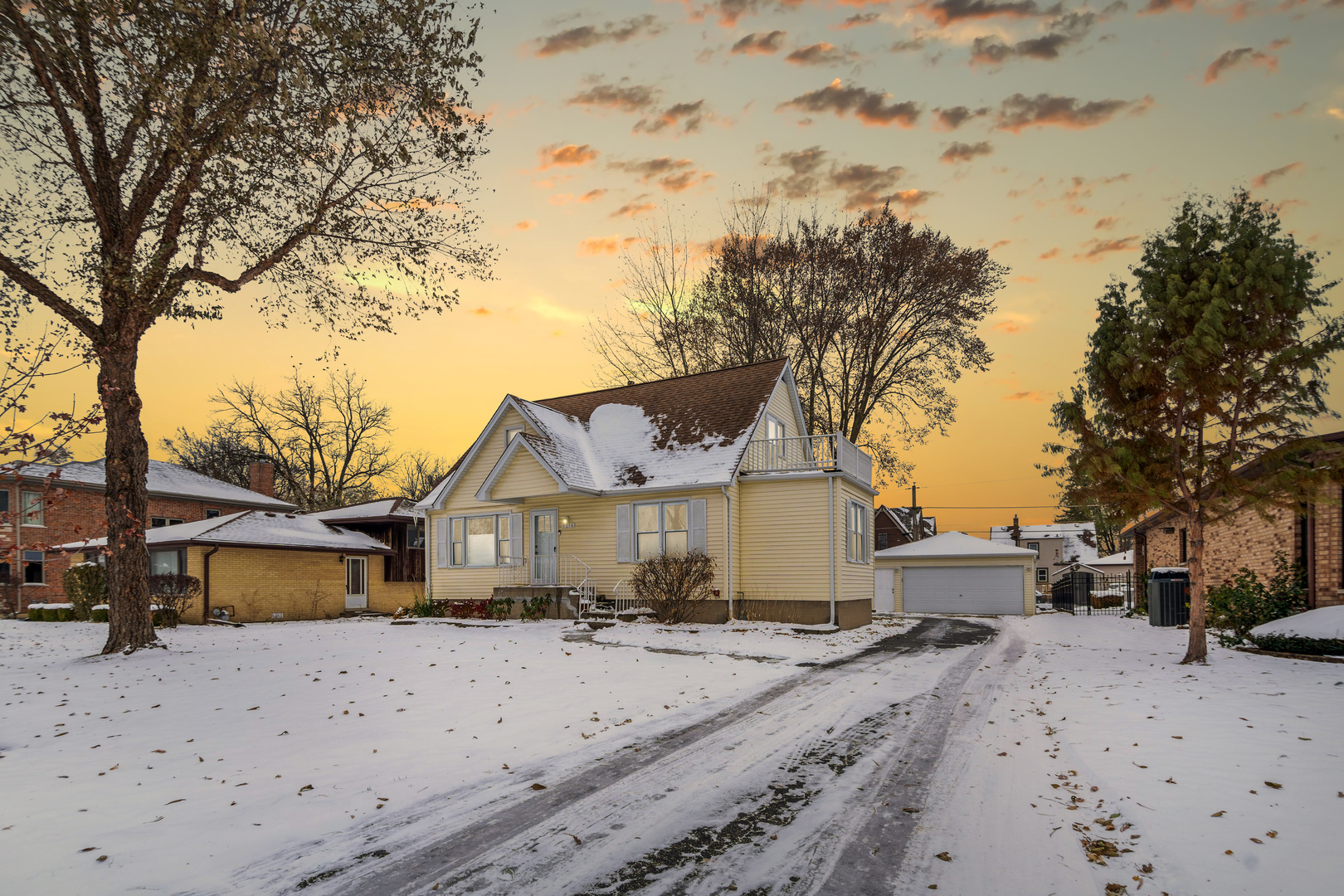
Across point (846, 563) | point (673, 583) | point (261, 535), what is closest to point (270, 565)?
point (261, 535)

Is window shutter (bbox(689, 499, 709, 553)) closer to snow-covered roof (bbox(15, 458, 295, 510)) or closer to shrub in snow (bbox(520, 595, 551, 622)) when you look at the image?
shrub in snow (bbox(520, 595, 551, 622))

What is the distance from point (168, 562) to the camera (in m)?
25.3

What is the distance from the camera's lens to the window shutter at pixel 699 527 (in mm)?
19800

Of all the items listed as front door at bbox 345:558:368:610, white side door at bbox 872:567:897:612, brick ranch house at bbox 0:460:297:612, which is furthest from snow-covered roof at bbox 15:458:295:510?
white side door at bbox 872:567:897:612

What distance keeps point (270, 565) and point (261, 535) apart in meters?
1.20

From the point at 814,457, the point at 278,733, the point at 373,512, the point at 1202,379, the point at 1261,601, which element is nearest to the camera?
the point at 278,733

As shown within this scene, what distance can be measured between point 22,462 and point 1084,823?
783 cm

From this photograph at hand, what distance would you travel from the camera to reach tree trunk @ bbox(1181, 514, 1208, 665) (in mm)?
11938

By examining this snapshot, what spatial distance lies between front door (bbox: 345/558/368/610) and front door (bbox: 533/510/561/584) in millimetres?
11528

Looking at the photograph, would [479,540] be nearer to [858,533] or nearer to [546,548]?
[546,548]

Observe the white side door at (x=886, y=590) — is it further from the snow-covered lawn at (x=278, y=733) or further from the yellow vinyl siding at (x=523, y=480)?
the snow-covered lawn at (x=278, y=733)

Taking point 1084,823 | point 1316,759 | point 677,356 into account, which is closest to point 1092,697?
point 1316,759

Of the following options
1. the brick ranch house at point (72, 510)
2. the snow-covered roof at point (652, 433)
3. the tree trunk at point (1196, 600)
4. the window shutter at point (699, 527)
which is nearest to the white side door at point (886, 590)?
the snow-covered roof at point (652, 433)

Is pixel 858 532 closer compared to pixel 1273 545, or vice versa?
pixel 1273 545
